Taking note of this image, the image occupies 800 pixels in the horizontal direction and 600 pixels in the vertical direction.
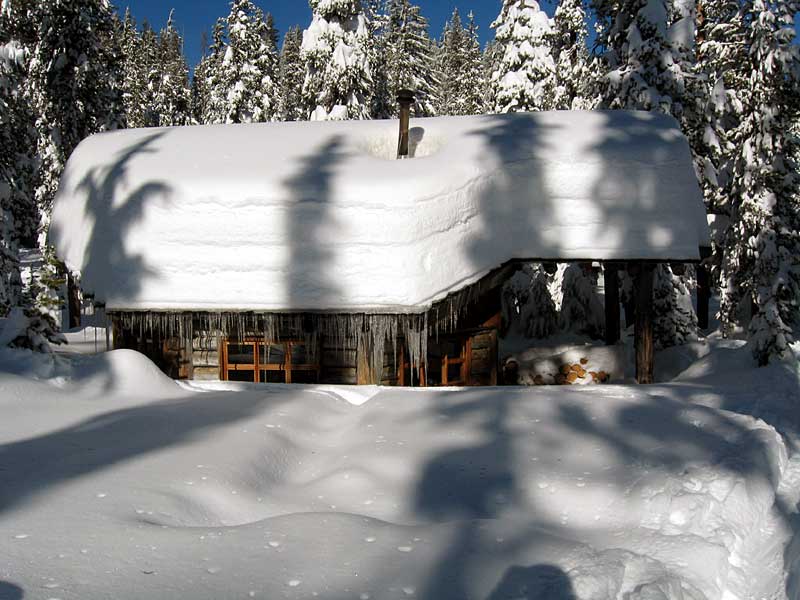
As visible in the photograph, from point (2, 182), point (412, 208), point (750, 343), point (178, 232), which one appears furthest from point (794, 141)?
point (2, 182)

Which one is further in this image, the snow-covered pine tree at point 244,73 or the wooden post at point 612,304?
the snow-covered pine tree at point 244,73

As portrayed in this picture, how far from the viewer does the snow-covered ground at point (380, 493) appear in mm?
3857

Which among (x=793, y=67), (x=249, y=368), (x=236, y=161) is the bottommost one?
(x=249, y=368)

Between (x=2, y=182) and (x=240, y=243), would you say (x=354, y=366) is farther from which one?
(x=2, y=182)

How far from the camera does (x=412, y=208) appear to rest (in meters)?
10.2

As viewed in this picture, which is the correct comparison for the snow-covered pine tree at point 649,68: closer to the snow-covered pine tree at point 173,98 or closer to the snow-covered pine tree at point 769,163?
the snow-covered pine tree at point 769,163

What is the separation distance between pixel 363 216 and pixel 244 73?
21.0 meters

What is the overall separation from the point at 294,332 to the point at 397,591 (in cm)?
790

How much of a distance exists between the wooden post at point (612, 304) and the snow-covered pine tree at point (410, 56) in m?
18.3

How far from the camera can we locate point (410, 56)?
32.8 m

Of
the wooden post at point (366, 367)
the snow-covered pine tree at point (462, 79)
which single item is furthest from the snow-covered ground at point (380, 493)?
the snow-covered pine tree at point (462, 79)

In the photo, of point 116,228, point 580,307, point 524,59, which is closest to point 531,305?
point 580,307

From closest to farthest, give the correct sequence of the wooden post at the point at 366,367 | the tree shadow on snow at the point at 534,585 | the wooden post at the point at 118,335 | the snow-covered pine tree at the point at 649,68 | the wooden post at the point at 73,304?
the tree shadow on snow at the point at 534,585, the wooden post at the point at 366,367, the wooden post at the point at 118,335, the snow-covered pine tree at the point at 649,68, the wooden post at the point at 73,304

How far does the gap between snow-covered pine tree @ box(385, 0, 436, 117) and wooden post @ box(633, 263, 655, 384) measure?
22441 mm
